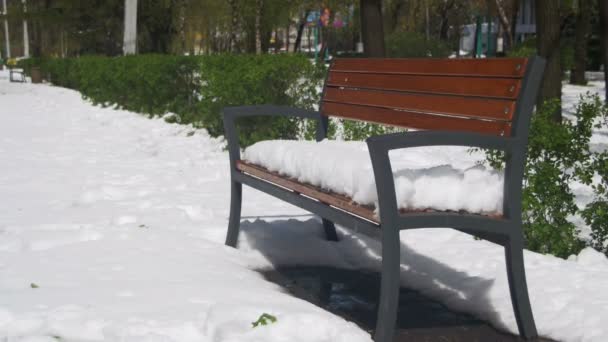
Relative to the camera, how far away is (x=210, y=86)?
10562mm

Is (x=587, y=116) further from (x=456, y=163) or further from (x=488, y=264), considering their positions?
(x=456, y=163)

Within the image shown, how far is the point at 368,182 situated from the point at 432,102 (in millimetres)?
797

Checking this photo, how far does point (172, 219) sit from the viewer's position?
227 inches

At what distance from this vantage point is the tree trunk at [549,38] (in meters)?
10.7

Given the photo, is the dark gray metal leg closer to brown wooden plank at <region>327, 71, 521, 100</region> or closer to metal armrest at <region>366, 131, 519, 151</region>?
brown wooden plank at <region>327, 71, 521, 100</region>

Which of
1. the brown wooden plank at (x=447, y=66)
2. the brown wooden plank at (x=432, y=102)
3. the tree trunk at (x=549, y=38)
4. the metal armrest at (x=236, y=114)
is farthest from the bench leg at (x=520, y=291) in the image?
the tree trunk at (x=549, y=38)

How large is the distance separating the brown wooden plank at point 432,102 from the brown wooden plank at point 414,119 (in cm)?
3

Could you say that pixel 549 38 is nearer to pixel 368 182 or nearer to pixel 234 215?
pixel 234 215

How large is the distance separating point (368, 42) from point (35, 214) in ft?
33.4

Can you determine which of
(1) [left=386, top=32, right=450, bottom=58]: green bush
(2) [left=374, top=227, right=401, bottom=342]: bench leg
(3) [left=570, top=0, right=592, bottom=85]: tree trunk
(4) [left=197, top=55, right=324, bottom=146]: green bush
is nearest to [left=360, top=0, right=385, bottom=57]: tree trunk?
(4) [left=197, top=55, right=324, bottom=146]: green bush

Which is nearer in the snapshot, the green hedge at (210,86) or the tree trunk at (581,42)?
the green hedge at (210,86)

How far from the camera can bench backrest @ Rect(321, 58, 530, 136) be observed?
350 centimetres

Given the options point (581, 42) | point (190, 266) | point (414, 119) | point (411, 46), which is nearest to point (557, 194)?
point (414, 119)

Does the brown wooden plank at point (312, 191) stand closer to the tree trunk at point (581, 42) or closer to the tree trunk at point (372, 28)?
the tree trunk at point (372, 28)
